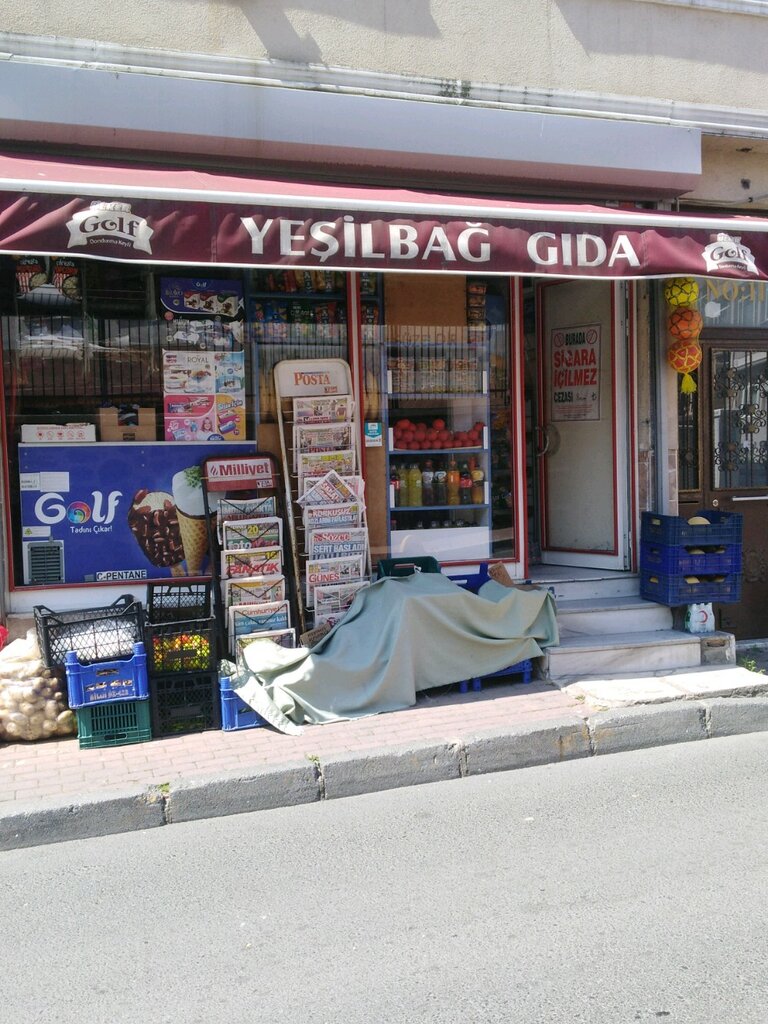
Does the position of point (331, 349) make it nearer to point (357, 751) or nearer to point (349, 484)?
point (349, 484)

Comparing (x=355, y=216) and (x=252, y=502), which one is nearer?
(x=355, y=216)

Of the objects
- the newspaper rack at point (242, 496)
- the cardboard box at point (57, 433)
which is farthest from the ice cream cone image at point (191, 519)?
the cardboard box at point (57, 433)

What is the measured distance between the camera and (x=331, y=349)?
7.66 meters

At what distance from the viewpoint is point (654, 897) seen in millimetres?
3971

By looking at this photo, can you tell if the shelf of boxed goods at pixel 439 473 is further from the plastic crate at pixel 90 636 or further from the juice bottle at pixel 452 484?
the plastic crate at pixel 90 636

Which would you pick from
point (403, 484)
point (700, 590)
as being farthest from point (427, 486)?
point (700, 590)

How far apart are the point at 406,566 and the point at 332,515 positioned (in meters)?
0.70

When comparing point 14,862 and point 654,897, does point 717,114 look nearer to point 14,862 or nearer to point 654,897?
point 654,897

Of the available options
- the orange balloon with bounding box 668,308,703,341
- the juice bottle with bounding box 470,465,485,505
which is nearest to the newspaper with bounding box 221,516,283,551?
the juice bottle with bounding box 470,465,485,505

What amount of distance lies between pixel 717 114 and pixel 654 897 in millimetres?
6557

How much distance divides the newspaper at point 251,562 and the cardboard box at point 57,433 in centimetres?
134

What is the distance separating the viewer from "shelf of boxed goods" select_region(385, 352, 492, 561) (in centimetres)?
786

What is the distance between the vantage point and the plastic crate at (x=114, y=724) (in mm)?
5836

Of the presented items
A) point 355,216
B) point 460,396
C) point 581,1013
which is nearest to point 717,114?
point 460,396
